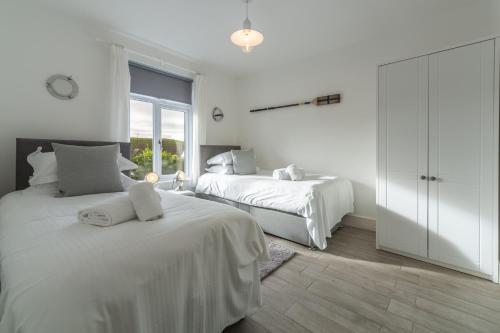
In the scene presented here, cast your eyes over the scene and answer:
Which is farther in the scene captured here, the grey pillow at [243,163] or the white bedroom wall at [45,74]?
the grey pillow at [243,163]

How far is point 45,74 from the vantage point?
2.20 m

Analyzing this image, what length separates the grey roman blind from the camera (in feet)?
9.52

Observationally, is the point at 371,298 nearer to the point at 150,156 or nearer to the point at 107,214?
the point at 107,214

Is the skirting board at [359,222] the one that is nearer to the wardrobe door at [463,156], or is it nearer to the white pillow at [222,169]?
the wardrobe door at [463,156]

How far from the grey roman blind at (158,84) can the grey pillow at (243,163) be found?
122 cm

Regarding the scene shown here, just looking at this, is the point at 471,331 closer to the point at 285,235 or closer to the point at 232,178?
the point at 285,235

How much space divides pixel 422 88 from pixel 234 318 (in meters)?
2.48

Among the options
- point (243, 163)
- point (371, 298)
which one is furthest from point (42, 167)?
point (371, 298)

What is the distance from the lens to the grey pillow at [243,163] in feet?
10.9

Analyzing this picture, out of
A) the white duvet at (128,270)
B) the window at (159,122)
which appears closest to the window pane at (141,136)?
the window at (159,122)

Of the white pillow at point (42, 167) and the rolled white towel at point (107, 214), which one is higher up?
the white pillow at point (42, 167)

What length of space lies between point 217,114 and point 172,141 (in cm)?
103

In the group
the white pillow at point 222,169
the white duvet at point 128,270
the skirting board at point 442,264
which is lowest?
the skirting board at point 442,264

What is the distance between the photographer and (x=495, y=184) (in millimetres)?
1714
